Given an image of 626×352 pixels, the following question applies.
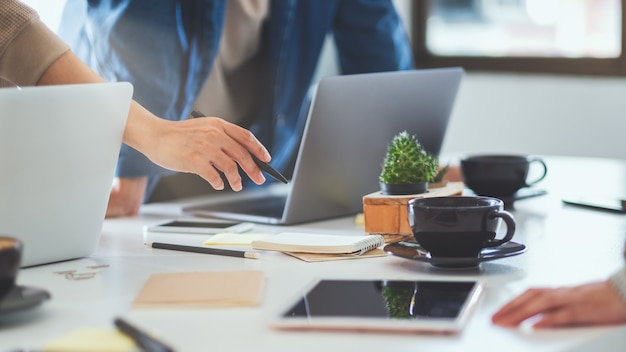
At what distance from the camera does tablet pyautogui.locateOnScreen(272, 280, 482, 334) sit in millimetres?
863

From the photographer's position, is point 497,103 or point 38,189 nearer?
point 38,189

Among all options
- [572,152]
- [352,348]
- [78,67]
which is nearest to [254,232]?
[78,67]

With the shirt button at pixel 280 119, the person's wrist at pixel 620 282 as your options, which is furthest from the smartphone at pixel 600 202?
the shirt button at pixel 280 119

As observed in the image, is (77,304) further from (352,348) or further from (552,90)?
(552,90)

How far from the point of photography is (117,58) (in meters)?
2.07

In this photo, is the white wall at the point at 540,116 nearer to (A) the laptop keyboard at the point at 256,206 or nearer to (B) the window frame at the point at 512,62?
(B) the window frame at the point at 512,62

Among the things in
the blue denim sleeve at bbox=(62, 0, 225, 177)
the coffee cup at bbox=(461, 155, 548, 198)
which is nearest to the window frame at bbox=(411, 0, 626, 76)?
the blue denim sleeve at bbox=(62, 0, 225, 177)

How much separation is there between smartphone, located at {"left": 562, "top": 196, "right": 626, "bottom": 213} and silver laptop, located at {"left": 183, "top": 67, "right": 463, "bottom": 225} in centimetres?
27

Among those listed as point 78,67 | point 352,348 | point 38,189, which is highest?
point 78,67

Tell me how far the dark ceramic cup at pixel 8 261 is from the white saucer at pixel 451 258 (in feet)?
1.51

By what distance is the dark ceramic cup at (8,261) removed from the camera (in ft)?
2.90

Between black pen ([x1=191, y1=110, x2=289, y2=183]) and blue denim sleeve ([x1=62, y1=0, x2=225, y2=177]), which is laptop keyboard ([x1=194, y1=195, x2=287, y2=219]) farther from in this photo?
blue denim sleeve ([x1=62, y1=0, x2=225, y2=177])

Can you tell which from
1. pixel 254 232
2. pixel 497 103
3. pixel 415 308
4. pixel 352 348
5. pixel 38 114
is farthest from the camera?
pixel 497 103

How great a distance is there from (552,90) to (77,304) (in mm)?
2848
